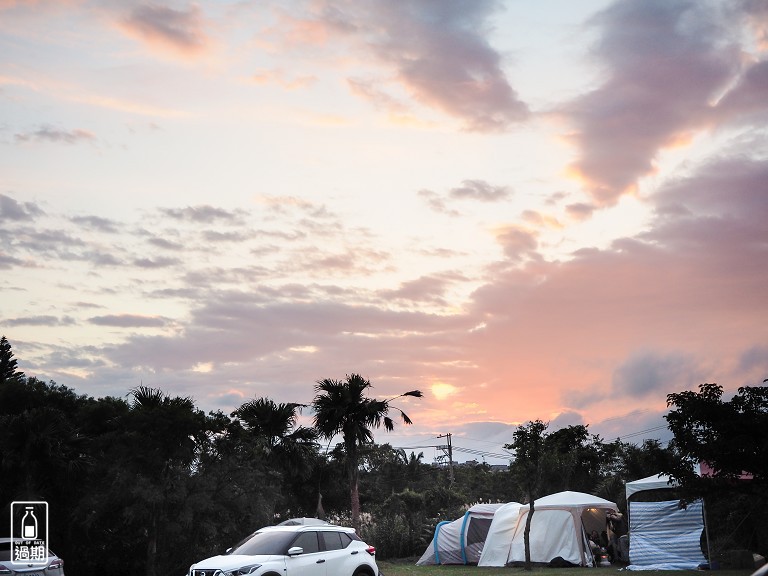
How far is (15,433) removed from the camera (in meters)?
30.9

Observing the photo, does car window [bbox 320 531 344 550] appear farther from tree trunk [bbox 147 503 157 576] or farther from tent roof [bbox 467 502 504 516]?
tent roof [bbox 467 502 504 516]

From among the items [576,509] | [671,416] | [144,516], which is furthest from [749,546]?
[144,516]

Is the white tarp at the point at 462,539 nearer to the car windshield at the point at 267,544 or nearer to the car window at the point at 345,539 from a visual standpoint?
the car window at the point at 345,539

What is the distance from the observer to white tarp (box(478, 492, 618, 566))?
3759 cm

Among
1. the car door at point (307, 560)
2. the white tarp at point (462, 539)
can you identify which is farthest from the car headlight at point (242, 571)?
the white tarp at point (462, 539)

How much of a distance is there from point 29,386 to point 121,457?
637 cm

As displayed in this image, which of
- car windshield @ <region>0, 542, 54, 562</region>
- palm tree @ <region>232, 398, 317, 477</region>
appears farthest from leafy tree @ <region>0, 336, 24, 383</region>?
car windshield @ <region>0, 542, 54, 562</region>

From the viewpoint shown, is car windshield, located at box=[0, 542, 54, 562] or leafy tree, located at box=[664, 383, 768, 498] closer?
car windshield, located at box=[0, 542, 54, 562]

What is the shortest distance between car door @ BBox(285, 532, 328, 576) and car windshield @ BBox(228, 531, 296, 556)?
0.22 meters

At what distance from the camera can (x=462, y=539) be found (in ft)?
136

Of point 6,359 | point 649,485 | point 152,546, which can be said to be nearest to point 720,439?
point 649,485

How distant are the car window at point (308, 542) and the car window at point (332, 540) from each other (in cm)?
27

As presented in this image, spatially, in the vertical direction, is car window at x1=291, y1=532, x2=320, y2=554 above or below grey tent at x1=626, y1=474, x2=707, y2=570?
above

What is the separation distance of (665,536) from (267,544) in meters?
20.0
